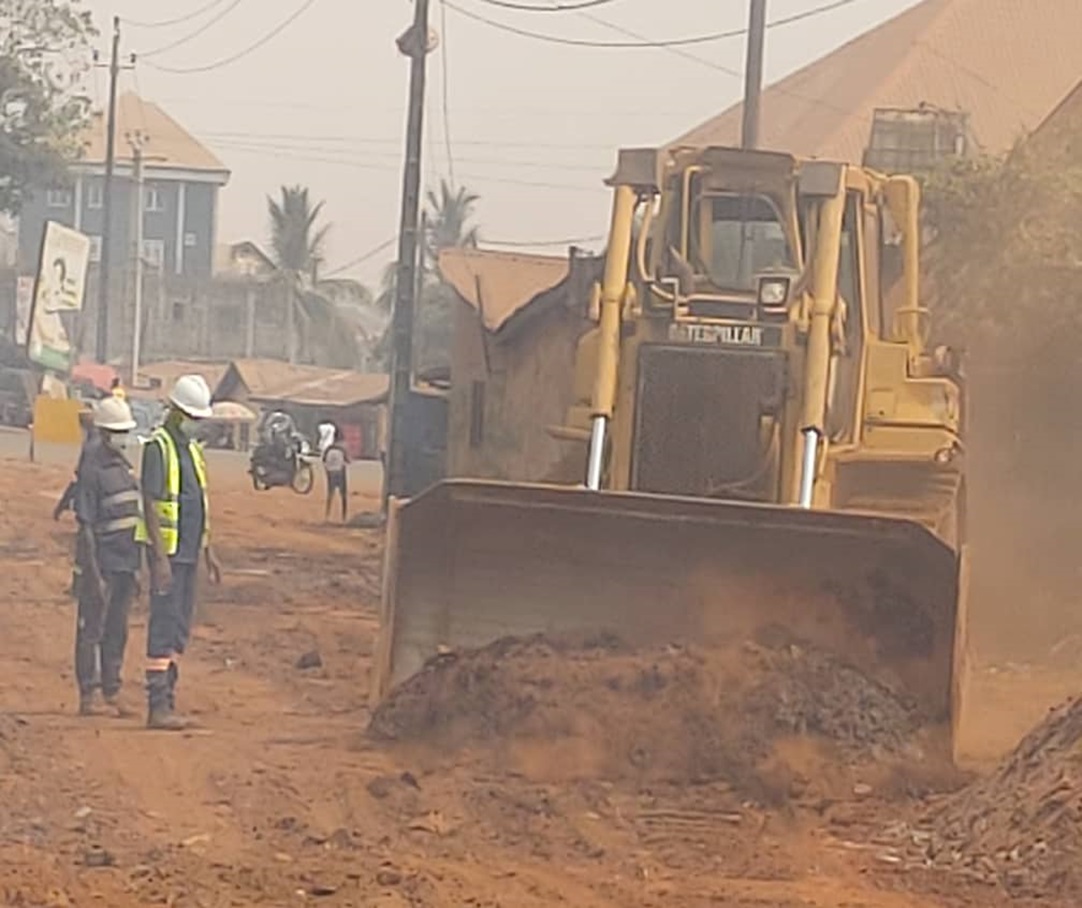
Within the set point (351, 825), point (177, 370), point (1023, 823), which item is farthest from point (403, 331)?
point (177, 370)

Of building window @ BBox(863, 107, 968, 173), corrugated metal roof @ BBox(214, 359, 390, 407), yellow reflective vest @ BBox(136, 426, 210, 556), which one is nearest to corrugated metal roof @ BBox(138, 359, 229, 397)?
corrugated metal roof @ BBox(214, 359, 390, 407)

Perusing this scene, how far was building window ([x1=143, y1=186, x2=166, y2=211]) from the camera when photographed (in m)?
96.3

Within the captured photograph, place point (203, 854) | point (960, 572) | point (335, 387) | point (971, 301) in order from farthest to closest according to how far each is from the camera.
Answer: point (335, 387), point (971, 301), point (960, 572), point (203, 854)

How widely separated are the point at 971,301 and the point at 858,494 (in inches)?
272

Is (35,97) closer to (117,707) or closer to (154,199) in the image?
(117,707)

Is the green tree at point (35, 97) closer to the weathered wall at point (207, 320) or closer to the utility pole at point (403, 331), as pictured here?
the utility pole at point (403, 331)

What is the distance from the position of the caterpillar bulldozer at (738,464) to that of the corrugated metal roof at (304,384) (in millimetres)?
53233

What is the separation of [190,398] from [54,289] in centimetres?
3241

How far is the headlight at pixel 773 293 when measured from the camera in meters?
11.6

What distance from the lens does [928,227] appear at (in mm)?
20219

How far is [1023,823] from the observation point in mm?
8586

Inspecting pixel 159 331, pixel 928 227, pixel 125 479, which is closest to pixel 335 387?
pixel 159 331

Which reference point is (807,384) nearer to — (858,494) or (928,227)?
(858,494)

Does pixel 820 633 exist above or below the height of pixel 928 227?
below
